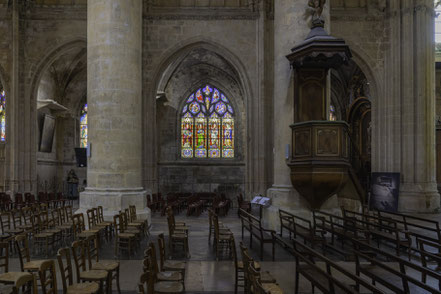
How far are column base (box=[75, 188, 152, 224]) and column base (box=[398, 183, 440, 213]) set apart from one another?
1093 cm

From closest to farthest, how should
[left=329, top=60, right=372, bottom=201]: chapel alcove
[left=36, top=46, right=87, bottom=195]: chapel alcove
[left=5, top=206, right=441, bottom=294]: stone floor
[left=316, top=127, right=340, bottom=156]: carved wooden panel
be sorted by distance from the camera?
[left=5, top=206, right=441, bottom=294]: stone floor < [left=316, top=127, right=340, bottom=156]: carved wooden panel < [left=329, top=60, right=372, bottom=201]: chapel alcove < [left=36, top=46, right=87, bottom=195]: chapel alcove

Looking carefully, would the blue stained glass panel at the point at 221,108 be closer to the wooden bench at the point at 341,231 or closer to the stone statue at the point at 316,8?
the stone statue at the point at 316,8

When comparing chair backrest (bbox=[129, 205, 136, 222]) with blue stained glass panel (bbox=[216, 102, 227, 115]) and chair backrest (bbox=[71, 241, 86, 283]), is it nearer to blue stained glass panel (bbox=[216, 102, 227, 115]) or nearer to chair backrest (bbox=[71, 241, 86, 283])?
chair backrest (bbox=[71, 241, 86, 283])

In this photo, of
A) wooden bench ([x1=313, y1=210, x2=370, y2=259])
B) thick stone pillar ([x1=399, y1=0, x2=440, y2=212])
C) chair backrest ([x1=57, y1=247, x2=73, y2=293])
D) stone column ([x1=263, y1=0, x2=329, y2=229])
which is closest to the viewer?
chair backrest ([x1=57, y1=247, x2=73, y2=293])

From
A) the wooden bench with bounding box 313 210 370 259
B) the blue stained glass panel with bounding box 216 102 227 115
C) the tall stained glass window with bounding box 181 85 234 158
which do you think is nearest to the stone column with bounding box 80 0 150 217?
the wooden bench with bounding box 313 210 370 259

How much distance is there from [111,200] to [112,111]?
2.45 m

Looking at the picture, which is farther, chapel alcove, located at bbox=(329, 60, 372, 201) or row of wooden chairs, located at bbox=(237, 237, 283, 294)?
chapel alcove, located at bbox=(329, 60, 372, 201)

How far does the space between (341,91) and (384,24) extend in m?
7.37

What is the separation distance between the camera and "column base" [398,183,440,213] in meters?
15.9

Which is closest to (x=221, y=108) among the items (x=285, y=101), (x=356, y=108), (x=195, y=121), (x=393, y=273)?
(x=195, y=121)

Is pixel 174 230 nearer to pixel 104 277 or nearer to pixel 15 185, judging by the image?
pixel 104 277

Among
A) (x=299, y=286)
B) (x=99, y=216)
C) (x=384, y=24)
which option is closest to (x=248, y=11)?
(x=384, y=24)

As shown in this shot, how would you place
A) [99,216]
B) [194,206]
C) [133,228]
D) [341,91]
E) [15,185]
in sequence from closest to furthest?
1. [133,228]
2. [99,216]
3. [194,206]
4. [15,185]
5. [341,91]

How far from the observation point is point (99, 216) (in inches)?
380
